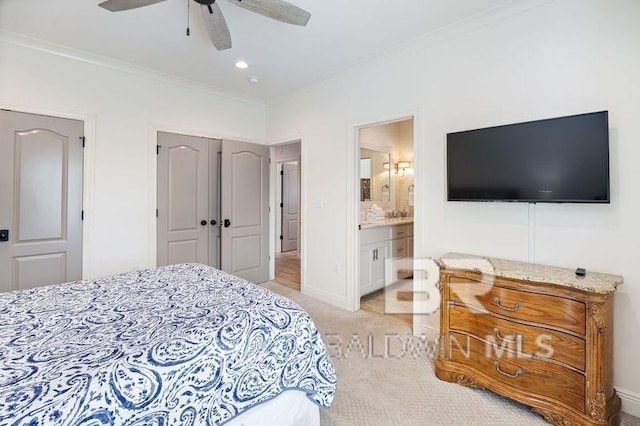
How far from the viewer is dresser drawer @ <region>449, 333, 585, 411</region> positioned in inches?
64.7

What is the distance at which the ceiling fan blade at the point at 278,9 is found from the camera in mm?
1844

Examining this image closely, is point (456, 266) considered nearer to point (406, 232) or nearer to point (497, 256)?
point (497, 256)

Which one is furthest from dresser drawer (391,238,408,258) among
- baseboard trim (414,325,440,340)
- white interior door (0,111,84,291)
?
white interior door (0,111,84,291)

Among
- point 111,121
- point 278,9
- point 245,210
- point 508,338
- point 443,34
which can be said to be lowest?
point 508,338

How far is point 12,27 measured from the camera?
2510 mm

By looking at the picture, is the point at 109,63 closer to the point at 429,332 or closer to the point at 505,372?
the point at 429,332

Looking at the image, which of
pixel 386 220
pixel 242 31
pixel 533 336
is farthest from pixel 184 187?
pixel 533 336

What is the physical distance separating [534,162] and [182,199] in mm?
3556

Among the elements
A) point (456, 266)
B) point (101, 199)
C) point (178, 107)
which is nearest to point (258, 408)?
point (456, 266)

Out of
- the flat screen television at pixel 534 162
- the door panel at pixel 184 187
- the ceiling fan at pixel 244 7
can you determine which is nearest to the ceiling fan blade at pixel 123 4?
the ceiling fan at pixel 244 7

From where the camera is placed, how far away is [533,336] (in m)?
1.78

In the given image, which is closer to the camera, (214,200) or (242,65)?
(242,65)

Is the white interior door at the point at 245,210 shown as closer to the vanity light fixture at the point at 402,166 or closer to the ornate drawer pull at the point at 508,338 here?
the vanity light fixture at the point at 402,166

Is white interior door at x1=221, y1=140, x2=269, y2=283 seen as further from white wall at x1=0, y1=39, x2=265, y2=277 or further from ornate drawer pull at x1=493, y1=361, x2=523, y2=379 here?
ornate drawer pull at x1=493, y1=361, x2=523, y2=379
